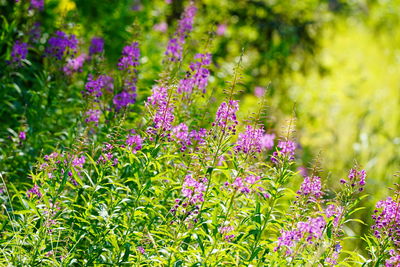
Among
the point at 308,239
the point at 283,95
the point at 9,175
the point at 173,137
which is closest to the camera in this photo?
the point at 308,239

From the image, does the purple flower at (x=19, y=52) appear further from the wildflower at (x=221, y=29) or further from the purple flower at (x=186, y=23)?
the wildflower at (x=221, y=29)

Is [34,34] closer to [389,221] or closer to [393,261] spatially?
[389,221]

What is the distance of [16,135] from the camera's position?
235 inches

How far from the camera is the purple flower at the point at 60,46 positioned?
6.14m

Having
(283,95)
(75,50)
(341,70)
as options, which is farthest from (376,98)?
(75,50)

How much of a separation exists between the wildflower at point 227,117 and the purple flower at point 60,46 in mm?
2544

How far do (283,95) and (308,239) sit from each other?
748 cm

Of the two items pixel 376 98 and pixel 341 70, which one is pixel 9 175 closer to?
pixel 376 98

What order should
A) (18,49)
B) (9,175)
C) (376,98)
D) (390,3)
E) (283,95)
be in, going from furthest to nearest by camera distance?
1. (390,3)
2. (376,98)
3. (283,95)
4. (18,49)
5. (9,175)

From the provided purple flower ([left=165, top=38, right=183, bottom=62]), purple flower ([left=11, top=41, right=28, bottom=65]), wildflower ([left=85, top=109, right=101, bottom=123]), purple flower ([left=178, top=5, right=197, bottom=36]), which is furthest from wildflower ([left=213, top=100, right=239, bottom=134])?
purple flower ([left=11, top=41, right=28, bottom=65])

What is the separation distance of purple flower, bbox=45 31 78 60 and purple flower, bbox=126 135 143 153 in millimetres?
2007

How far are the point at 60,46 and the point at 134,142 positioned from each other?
6.95ft

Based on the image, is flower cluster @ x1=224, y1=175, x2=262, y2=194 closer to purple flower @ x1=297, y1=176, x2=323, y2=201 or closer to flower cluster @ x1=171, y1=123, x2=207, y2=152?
purple flower @ x1=297, y1=176, x2=323, y2=201

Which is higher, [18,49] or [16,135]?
[18,49]
